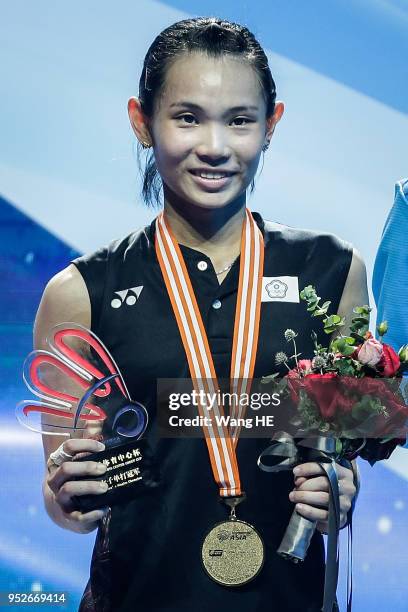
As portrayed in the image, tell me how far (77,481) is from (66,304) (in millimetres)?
496

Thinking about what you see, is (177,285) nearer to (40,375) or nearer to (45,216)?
(40,375)

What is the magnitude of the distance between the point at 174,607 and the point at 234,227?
96 cm

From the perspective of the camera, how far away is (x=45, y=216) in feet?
11.2

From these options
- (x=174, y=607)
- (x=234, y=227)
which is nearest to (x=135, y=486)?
(x=174, y=607)

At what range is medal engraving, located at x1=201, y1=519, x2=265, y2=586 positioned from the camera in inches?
101

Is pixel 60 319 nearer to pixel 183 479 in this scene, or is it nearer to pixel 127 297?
pixel 127 297

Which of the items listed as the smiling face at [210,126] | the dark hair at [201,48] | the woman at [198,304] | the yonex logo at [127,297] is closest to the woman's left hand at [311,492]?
the woman at [198,304]

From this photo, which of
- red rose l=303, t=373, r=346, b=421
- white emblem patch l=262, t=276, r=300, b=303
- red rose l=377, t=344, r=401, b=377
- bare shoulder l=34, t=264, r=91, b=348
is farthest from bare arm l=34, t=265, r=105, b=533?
red rose l=377, t=344, r=401, b=377

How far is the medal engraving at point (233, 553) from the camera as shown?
2.57 meters

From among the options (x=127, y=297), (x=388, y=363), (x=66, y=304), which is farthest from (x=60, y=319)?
(x=388, y=363)

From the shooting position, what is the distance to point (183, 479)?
8.68 ft

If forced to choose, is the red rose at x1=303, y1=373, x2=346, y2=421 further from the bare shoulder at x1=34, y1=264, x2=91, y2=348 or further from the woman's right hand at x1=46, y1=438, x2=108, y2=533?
the bare shoulder at x1=34, y1=264, x2=91, y2=348

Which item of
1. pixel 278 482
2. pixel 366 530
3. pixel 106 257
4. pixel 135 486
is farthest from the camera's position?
pixel 366 530

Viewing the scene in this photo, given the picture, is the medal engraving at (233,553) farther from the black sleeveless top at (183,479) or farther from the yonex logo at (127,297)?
the yonex logo at (127,297)
